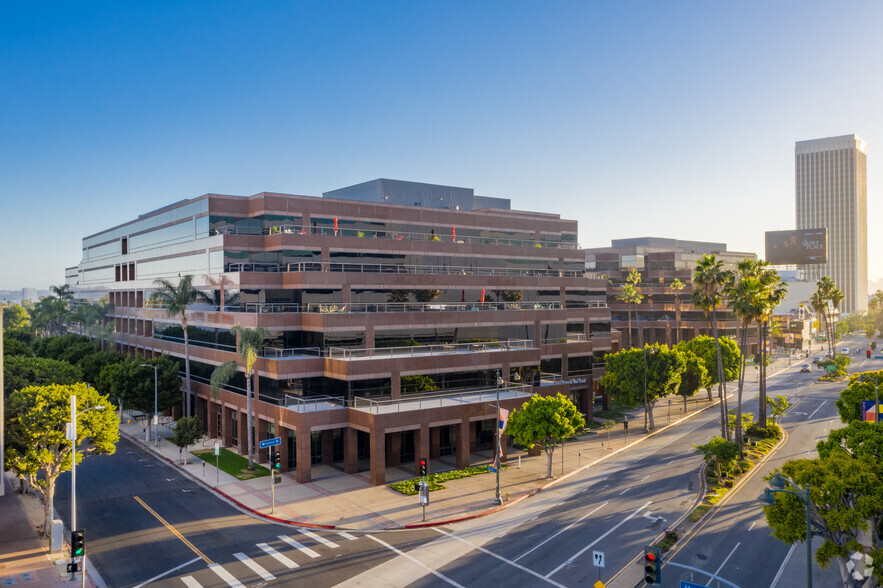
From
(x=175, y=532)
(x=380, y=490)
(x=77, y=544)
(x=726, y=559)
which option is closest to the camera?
(x=77, y=544)

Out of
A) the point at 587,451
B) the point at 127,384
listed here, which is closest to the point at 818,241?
the point at 587,451

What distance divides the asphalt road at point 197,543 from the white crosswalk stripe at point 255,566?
0.05m

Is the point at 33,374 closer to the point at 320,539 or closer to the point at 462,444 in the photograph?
the point at 320,539

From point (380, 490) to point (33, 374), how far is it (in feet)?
128

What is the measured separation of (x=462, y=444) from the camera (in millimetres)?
50375

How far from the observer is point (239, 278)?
57938 millimetres

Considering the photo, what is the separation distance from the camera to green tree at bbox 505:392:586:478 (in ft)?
150

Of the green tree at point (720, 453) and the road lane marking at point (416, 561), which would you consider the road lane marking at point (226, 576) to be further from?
the green tree at point (720, 453)

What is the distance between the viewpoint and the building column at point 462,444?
50344 mm

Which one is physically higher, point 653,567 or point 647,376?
point 647,376

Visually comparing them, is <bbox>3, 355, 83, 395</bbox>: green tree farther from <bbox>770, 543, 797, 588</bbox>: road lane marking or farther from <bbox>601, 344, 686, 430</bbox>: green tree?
<bbox>770, 543, 797, 588</bbox>: road lane marking

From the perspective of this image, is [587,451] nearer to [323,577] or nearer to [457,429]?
[457,429]

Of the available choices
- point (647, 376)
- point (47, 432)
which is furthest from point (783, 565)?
point (47, 432)

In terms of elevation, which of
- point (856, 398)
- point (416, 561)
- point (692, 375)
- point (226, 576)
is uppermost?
point (856, 398)
